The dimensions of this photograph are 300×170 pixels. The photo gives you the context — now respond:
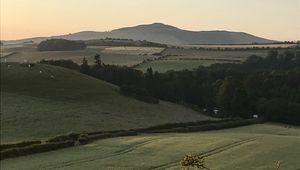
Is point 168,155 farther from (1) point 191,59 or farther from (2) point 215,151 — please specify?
(1) point 191,59

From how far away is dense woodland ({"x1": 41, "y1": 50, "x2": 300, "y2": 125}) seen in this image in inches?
3856

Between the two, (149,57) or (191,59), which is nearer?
(191,59)

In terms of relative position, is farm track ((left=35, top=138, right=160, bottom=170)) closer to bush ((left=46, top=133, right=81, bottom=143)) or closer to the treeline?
the treeline

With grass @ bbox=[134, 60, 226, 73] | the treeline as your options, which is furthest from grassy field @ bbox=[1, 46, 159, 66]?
the treeline

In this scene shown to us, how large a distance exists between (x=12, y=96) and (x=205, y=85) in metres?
51.2

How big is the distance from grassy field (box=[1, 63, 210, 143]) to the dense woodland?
30.5 feet

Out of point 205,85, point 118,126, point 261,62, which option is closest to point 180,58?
point 261,62

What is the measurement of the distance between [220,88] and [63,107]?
3858 cm

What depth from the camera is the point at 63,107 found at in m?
83.7

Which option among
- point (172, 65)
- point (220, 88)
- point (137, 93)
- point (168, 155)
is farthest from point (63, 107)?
point (172, 65)

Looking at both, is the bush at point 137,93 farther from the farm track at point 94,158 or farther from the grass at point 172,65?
the farm track at point 94,158

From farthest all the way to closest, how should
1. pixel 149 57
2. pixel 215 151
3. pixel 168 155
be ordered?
pixel 149 57, pixel 215 151, pixel 168 155

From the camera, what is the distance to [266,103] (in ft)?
317

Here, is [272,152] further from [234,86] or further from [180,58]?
[180,58]
